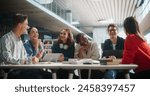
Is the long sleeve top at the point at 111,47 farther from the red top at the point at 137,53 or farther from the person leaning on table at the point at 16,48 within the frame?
the person leaning on table at the point at 16,48

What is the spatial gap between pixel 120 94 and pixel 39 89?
0.40 m

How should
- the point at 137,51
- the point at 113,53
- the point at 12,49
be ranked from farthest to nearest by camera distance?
the point at 113,53
the point at 12,49
the point at 137,51

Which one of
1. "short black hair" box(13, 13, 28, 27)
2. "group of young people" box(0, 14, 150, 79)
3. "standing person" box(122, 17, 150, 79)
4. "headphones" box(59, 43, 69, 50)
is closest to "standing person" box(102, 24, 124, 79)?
"group of young people" box(0, 14, 150, 79)

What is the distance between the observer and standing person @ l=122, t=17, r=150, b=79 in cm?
138

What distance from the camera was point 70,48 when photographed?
1785 millimetres

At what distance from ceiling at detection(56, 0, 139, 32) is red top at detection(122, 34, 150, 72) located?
166 mm

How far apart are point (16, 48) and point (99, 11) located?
2.01 feet

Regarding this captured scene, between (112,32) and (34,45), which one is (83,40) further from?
(34,45)

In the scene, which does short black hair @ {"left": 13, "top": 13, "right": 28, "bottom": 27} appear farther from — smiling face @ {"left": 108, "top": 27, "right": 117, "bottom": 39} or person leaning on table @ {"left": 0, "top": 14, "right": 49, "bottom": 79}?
smiling face @ {"left": 108, "top": 27, "right": 117, "bottom": 39}

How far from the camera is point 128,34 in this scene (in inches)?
55.2

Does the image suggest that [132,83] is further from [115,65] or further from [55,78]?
[55,78]

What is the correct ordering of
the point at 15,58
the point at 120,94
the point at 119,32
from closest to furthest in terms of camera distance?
the point at 120,94 < the point at 15,58 < the point at 119,32

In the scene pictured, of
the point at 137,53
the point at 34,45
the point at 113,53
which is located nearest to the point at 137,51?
the point at 137,53

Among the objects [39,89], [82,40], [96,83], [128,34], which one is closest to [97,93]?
[96,83]
